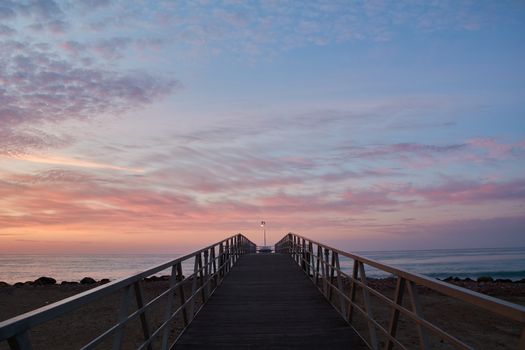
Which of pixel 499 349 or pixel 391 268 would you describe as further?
pixel 499 349

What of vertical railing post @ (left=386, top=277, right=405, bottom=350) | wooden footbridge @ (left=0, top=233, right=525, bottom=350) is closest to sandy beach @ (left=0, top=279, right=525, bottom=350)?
wooden footbridge @ (left=0, top=233, right=525, bottom=350)

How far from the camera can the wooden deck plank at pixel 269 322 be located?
20.6 feet

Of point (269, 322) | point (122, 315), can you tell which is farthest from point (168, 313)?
point (122, 315)

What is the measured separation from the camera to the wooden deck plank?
20.6 feet

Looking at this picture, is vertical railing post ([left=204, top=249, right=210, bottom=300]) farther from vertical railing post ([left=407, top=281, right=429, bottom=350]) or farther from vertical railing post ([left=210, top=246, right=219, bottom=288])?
vertical railing post ([left=407, top=281, right=429, bottom=350])

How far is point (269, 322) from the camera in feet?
24.9

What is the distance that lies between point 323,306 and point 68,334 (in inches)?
323

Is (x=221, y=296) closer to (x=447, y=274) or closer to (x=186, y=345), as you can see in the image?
(x=186, y=345)

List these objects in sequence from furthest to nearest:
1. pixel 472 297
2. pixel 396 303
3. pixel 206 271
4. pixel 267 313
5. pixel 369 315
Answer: pixel 206 271, pixel 267 313, pixel 369 315, pixel 396 303, pixel 472 297

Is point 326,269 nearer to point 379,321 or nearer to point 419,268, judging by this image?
point 379,321

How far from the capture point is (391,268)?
4.73 metres

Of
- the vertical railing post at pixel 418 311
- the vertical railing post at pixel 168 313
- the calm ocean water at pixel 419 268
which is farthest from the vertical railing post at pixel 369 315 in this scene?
the calm ocean water at pixel 419 268

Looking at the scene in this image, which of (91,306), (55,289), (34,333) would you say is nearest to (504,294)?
(91,306)

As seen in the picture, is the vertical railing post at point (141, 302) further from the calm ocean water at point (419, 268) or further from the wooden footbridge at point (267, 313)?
the calm ocean water at point (419, 268)
